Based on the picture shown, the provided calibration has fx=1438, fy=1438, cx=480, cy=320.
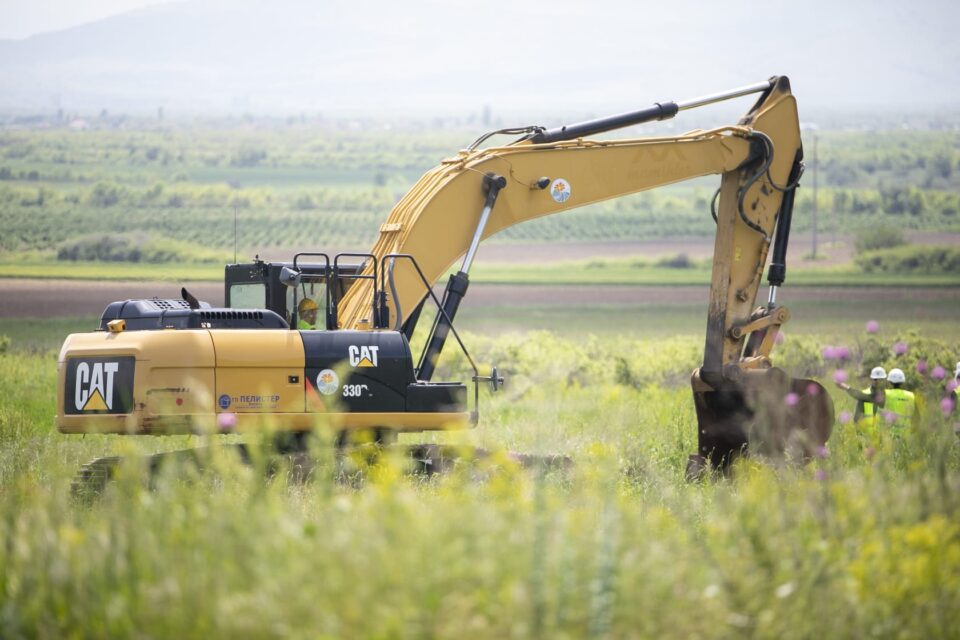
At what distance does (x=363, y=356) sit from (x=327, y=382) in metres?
0.43

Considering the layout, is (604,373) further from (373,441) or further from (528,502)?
(528,502)

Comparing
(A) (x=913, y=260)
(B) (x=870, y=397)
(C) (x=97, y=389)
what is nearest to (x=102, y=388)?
(C) (x=97, y=389)

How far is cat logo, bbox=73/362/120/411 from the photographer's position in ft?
43.4

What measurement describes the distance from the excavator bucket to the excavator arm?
2 cm

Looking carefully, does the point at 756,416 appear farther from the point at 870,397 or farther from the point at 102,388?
the point at 102,388

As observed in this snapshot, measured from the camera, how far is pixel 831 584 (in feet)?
27.5

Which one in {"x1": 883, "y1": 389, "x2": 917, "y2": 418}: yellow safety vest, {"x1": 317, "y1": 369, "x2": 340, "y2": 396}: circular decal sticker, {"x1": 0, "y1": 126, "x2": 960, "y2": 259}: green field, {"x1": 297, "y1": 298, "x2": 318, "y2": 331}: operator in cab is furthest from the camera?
{"x1": 0, "y1": 126, "x2": 960, "y2": 259}: green field

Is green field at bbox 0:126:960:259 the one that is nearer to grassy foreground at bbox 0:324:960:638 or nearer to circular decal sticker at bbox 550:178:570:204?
circular decal sticker at bbox 550:178:570:204

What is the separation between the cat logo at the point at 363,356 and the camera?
539 inches

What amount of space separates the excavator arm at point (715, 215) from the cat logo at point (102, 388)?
2420 millimetres

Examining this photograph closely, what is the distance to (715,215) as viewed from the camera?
17.0m

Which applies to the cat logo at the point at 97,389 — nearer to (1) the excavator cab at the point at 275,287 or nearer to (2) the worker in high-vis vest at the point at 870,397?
(1) the excavator cab at the point at 275,287

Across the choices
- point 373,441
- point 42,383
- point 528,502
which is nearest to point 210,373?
point 373,441

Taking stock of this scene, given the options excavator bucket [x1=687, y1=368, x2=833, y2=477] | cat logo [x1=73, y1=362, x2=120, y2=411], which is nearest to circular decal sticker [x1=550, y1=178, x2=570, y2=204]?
excavator bucket [x1=687, y1=368, x2=833, y2=477]
